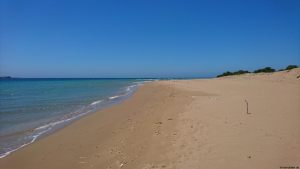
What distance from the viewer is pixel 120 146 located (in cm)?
751

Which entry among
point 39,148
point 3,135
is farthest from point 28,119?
point 39,148

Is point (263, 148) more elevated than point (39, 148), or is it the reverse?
point (263, 148)

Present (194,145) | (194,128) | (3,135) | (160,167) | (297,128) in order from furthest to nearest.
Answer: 1. (3,135)
2. (194,128)
3. (297,128)
4. (194,145)
5. (160,167)

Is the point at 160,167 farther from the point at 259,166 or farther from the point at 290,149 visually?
the point at 290,149

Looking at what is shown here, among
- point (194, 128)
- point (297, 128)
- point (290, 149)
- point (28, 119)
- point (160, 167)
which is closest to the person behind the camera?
point (160, 167)

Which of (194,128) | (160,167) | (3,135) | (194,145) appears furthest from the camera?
(3,135)

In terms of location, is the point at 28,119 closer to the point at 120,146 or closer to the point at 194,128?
the point at 120,146

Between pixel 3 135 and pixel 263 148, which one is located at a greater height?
pixel 263 148

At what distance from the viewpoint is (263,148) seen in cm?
598

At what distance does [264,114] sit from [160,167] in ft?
20.4

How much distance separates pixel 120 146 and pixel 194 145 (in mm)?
2313

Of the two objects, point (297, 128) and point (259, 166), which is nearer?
point (259, 166)

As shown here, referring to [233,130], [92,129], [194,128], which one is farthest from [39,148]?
[233,130]

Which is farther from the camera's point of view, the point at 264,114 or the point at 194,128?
the point at 264,114
